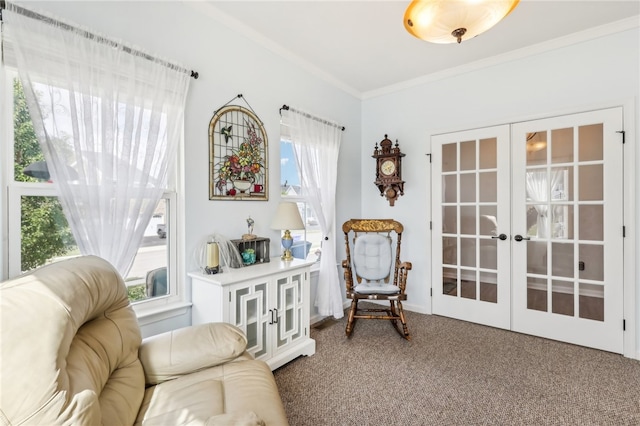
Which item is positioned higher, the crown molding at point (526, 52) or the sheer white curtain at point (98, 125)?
the crown molding at point (526, 52)

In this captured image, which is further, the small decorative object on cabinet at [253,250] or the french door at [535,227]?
the french door at [535,227]

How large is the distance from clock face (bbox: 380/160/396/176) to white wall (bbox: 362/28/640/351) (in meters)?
0.17

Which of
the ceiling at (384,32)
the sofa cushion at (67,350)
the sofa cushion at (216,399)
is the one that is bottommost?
the sofa cushion at (216,399)

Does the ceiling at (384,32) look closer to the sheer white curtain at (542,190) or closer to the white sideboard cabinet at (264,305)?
the sheer white curtain at (542,190)

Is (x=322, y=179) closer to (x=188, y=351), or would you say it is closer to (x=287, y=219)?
(x=287, y=219)

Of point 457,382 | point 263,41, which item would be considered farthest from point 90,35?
point 457,382

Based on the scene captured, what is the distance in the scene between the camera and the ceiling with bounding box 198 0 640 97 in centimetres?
233

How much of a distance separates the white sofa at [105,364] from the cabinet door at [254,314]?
40 cm

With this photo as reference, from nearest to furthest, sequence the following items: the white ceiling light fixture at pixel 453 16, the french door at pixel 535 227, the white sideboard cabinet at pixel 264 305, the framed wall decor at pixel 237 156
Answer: the white ceiling light fixture at pixel 453 16 < the white sideboard cabinet at pixel 264 305 < the framed wall decor at pixel 237 156 < the french door at pixel 535 227

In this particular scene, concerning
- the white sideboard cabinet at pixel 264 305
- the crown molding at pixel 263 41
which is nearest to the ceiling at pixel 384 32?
the crown molding at pixel 263 41

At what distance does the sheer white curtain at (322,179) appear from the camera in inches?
122

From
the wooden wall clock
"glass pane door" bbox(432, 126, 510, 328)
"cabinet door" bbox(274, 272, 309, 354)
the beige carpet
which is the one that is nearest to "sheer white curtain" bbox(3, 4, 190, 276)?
"cabinet door" bbox(274, 272, 309, 354)

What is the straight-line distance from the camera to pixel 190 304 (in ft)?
7.27

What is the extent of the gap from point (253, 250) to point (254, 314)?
52 cm
